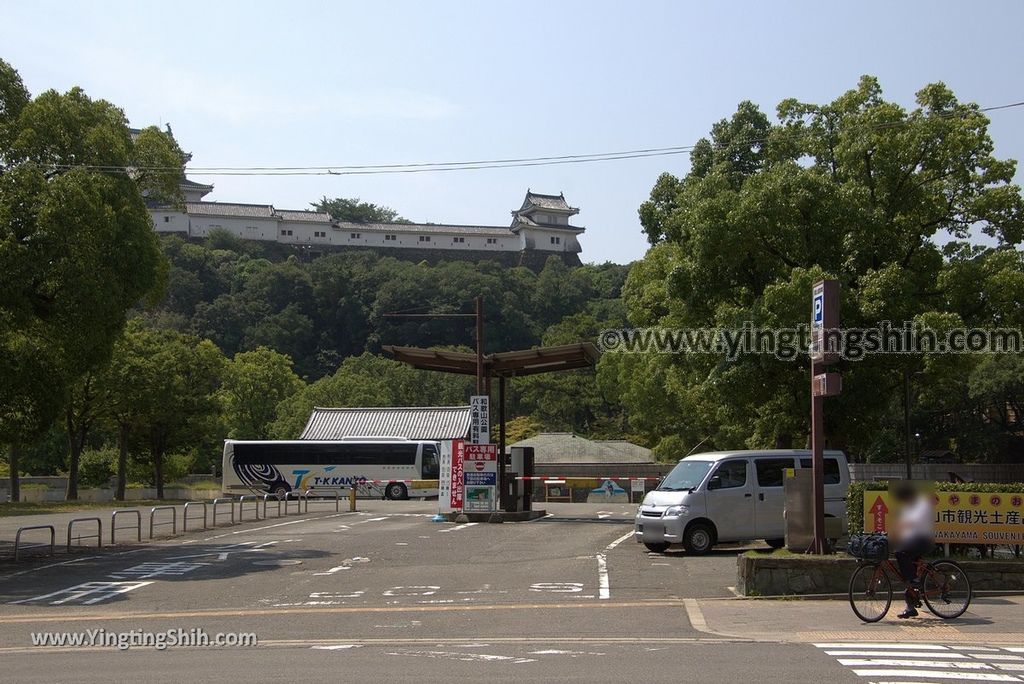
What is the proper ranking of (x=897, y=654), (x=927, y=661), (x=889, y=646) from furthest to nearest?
1. (x=889, y=646)
2. (x=897, y=654)
3. (x=927, y=661)

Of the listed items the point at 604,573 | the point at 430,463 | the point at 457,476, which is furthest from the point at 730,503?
the point at 430,463

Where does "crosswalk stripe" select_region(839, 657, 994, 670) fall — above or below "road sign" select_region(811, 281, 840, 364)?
below

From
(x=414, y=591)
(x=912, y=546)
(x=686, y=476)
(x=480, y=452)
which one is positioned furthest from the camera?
(x=480, y=452)

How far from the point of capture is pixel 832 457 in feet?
61.7

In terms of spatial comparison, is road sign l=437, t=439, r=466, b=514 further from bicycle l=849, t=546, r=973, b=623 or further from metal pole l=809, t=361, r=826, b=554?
bicycle l=849, t=546, r=973, b=623

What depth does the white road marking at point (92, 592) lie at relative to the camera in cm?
1423

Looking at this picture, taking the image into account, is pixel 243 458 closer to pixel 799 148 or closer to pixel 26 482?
pixel 26 482

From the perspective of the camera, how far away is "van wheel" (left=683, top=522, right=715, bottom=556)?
18.3m

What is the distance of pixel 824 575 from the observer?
13305mm

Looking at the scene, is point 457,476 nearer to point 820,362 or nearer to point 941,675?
point 820,362

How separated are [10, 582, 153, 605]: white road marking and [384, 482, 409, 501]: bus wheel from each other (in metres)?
37.0

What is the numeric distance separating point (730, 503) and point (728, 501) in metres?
0.05

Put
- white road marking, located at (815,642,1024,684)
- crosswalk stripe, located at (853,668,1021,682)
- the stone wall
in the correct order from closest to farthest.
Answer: crosswalk stripe, located at (853,668,1021,682) → white road marking, located at (815,642,1024,684) → the stone wall

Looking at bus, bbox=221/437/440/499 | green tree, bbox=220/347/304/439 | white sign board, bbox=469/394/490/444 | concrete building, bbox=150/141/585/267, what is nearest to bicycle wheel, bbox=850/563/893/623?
white sign board, bbox=469/394/490/444
